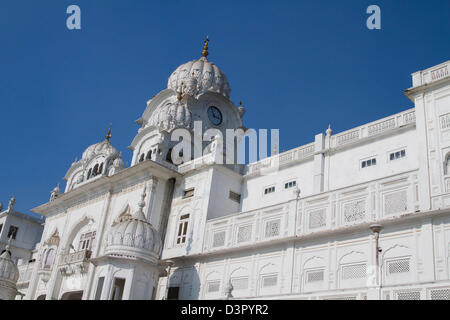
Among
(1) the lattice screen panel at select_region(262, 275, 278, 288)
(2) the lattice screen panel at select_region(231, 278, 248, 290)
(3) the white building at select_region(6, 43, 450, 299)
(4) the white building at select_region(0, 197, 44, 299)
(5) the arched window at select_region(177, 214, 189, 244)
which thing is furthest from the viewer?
(4) the white building at select_region(0, 197, 44, 299)

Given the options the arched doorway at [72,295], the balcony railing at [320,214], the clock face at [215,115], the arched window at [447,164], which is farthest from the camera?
the clock face at [215,115]

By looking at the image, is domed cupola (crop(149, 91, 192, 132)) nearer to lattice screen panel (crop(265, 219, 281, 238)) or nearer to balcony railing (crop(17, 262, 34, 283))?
lattice screen panel (crop(265, 219, 281, 238))

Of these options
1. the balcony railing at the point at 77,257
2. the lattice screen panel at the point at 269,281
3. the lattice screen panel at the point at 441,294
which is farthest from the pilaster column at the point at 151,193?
the lattice screen panel at the point at 441,294

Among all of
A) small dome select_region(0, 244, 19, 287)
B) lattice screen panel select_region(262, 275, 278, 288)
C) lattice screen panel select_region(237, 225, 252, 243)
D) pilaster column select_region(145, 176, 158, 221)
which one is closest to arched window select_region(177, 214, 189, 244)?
pilaster column select_region(145, 176, 158, 221)

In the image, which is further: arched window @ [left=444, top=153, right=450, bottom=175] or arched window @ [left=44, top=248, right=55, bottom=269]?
arched window @ [left=44, top=248, right=55, bottom=269]

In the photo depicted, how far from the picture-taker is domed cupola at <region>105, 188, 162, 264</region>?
20.9m

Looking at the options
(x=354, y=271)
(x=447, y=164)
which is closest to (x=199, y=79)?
(x=354, y=271)

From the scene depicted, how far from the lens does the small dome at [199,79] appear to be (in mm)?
35500

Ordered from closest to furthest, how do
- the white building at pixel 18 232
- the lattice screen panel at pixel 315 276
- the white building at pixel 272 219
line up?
the white building at pixel 272 219, the lattice screen panel at pixel 315 276, the white building at pixel 18 232

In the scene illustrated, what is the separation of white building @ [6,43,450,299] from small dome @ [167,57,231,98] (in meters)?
3.32

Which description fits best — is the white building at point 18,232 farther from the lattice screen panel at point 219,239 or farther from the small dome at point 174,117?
the lattice screen panel at point 219,239

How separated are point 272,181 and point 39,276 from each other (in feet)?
53.8

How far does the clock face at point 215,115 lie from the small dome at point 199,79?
4.52ft
